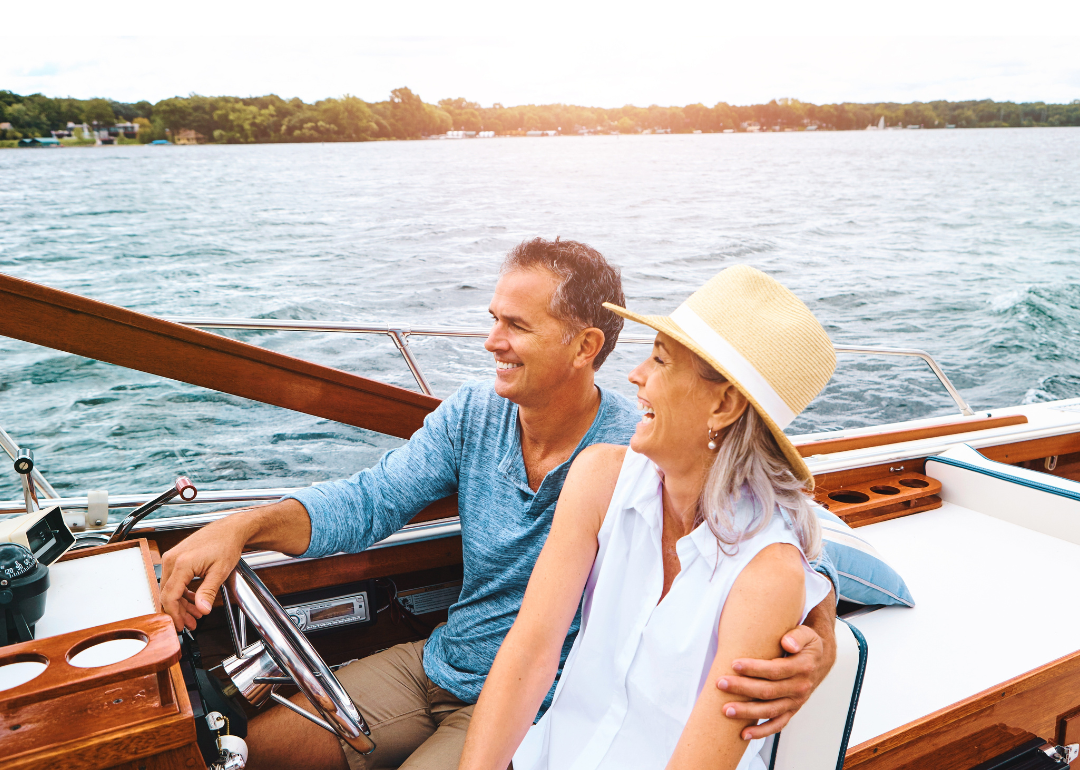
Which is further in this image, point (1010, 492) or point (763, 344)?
point (1010, 492)

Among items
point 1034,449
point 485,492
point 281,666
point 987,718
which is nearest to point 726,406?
point 485,492

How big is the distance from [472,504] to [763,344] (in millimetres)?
668

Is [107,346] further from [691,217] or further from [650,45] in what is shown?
[650,45]

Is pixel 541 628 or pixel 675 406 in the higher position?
pixel 675 406

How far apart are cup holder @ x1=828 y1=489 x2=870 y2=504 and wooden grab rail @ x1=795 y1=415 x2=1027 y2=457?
0.14 meters

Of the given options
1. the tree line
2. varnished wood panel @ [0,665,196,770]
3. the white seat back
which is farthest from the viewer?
the tree line

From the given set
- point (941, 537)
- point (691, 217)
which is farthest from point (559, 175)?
point (941, 537)

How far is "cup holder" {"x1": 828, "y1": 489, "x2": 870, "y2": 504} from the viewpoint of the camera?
7.07 feet

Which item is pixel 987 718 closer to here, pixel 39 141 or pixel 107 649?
pixel 107 649

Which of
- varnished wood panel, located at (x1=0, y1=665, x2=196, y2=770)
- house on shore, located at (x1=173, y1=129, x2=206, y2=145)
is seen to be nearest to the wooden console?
varnished wood panel, located at (x1=0, y1=665, x2=196, y2=770)

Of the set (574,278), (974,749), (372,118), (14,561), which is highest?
(372,118)

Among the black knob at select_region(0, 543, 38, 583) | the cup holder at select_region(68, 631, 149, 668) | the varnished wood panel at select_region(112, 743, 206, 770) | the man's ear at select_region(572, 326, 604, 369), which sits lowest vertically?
the varnished wood panel at select_region(112, 743, 206, 770)

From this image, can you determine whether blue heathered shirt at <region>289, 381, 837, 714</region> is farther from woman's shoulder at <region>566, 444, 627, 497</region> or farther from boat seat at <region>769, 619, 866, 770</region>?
boat seat at <region>769, 619, 866, 770</region>

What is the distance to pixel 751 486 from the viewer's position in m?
0.99
